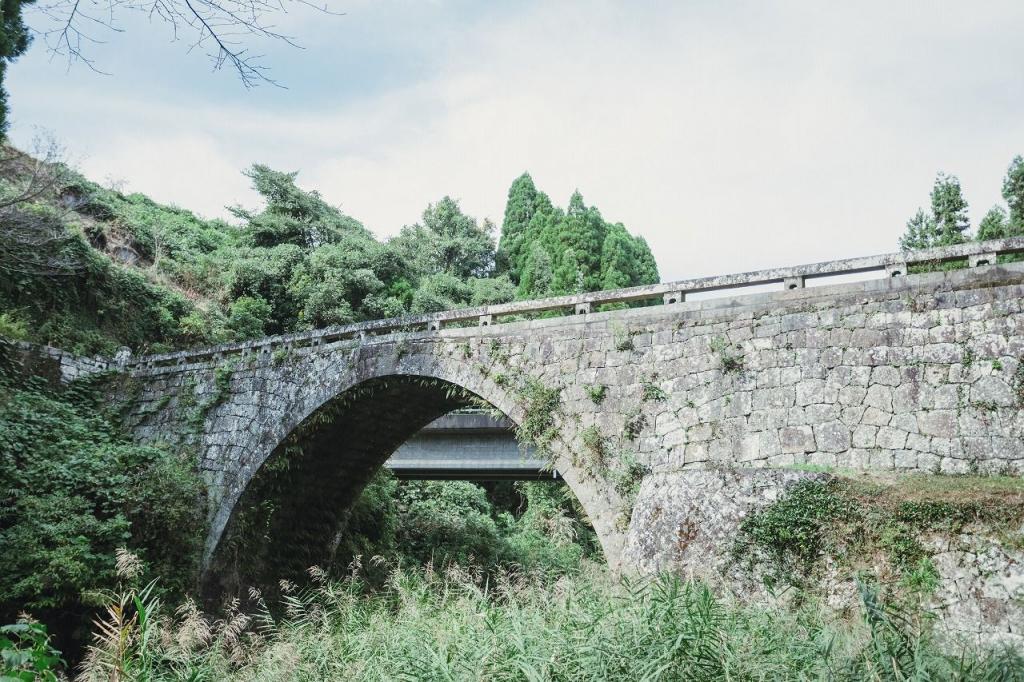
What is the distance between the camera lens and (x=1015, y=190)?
20.2 meters

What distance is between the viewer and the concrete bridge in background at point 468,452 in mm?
15500

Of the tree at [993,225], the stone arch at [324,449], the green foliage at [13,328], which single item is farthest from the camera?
the tree at [993,225]

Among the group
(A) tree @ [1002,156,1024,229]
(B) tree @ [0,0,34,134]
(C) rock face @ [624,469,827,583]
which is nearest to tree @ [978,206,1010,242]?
(A) tree @ [1002,156,1024,229]

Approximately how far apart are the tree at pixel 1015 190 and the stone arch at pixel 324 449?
56.2ft

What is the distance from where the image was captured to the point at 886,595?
16.9 ft

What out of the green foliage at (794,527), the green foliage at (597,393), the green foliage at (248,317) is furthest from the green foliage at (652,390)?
the green foliage at (248,317)

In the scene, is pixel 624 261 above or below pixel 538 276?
above

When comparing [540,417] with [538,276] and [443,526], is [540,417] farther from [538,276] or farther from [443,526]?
[538,276]

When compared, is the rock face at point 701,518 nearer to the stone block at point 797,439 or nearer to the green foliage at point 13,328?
the stone block at point 797,439

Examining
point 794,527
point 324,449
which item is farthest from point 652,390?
point 324,449

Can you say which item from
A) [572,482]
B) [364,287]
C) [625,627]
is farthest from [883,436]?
[364,287]

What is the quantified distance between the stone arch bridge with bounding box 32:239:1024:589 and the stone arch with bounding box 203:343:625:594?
39 mm

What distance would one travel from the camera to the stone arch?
419 inches

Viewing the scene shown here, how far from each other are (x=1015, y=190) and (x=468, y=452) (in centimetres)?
1666
